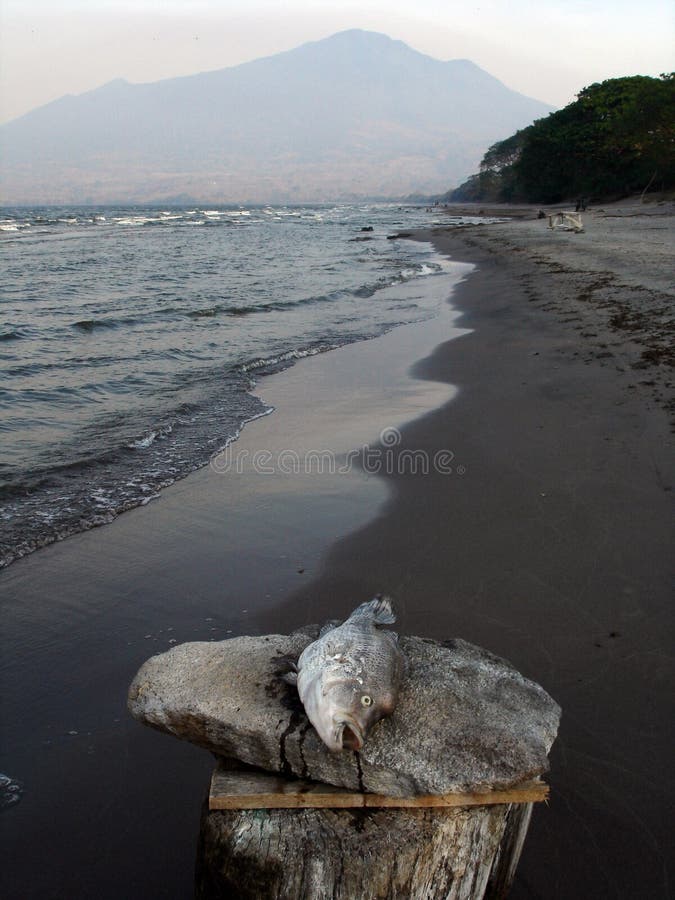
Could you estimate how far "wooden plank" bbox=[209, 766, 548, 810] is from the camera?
7.61ft

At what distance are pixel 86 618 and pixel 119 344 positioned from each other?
1082 cm

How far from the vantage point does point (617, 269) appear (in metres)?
18.8

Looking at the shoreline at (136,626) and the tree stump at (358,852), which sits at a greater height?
the tree stump at (358,852)

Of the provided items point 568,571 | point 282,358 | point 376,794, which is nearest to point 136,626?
point 376,794

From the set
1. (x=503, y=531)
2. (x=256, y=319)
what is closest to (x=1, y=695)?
(x=503, y=531)

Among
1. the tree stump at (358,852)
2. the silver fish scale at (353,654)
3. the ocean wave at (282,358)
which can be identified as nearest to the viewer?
the tree stump at (358,852)

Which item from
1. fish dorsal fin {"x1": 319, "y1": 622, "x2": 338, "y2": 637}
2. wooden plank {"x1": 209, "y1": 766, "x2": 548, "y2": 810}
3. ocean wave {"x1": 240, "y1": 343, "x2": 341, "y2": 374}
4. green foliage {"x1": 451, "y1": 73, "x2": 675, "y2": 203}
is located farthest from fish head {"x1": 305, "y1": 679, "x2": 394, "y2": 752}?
green foliage {"x1": 451, "y1": 73, "x2": 675, "y2": 203}

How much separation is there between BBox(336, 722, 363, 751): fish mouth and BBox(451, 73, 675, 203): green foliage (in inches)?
2436

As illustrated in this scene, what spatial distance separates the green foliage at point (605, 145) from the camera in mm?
55812

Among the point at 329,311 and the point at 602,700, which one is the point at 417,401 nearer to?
the point at 602,700

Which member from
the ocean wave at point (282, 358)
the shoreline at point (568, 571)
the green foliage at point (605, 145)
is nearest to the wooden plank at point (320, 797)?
the shoreline at point (568, 571)

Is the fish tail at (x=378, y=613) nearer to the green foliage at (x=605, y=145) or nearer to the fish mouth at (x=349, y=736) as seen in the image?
the fish mouth at (x=349, y=736)

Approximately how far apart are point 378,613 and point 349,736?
963mm

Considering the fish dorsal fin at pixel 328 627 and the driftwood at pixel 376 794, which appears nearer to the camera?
the driftwood at pixel 376 794
